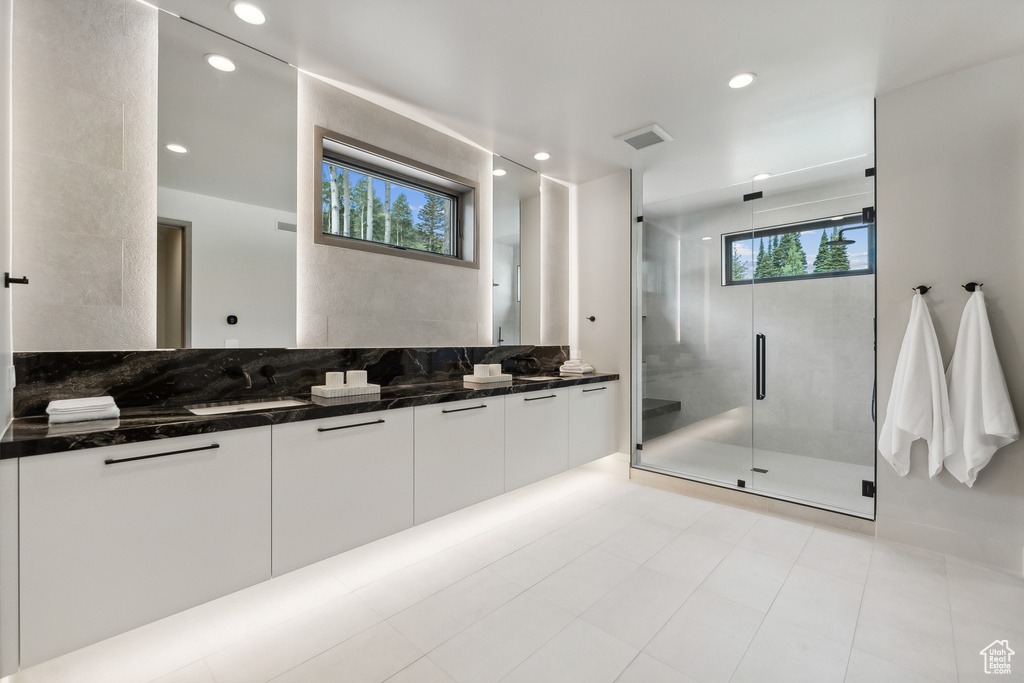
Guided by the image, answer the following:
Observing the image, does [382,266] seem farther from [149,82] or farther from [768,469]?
[768,469]

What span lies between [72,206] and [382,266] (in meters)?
1.39

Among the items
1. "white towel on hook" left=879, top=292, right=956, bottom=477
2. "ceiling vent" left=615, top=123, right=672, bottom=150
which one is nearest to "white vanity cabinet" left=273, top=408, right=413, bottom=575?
"ceiling vent" left=615, top=123, right=672, bottom=150

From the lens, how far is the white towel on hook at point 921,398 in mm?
2311

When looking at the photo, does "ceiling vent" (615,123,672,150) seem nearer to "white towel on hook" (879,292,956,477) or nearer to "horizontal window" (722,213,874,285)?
"horizontal window" (722,213,874,285)

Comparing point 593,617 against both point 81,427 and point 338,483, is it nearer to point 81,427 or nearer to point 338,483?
point 338,483

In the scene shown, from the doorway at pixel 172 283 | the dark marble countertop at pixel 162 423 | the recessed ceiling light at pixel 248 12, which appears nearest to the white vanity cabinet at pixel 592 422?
the dark marble countertop at pixel 162 423

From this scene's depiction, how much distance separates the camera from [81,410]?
1.52 meters

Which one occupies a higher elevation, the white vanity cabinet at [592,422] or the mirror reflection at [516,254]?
the mirror reflection at [516,254]

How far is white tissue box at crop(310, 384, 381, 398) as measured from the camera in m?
2.22

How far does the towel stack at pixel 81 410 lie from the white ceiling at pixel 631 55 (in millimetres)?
1726

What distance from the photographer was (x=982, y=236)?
2.26 metres

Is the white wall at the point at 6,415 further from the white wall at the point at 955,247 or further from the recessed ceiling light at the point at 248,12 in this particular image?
the white wall at the point at 955,247

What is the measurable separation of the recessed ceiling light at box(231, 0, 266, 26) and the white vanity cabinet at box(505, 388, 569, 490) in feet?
7.47

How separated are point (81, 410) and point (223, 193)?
118 centimetres
